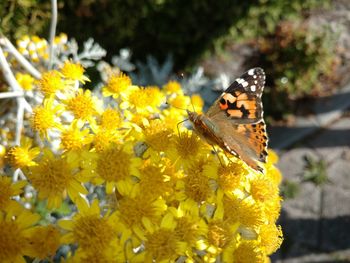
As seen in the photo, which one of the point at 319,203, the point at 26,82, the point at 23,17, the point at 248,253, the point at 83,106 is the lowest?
the point at 319,203

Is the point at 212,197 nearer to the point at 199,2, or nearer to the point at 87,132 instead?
the point at 87,132

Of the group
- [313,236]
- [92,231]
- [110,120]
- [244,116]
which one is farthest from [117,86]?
[313,236]

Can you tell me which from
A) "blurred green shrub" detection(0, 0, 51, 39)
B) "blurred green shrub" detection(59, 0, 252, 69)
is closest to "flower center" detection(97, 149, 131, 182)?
"blurred green shrub" detection(0, 0, 51, 39)

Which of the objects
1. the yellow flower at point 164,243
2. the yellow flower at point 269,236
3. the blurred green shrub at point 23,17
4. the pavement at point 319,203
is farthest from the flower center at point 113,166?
the pavement at point 319,203

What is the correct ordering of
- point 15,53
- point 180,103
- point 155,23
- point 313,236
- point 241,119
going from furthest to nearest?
point 155,23 → point 313,236 → point 15,53 → point 180,103 → point 241,119

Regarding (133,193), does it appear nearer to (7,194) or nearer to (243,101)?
(7,194)

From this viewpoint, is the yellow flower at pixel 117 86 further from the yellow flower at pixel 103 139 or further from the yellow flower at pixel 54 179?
the yellow flower at pixel 54 179

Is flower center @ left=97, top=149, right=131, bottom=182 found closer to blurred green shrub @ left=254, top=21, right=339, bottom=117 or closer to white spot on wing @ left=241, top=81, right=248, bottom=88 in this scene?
white spot on wing @ left=241, top=81, right=248, bottom=88
